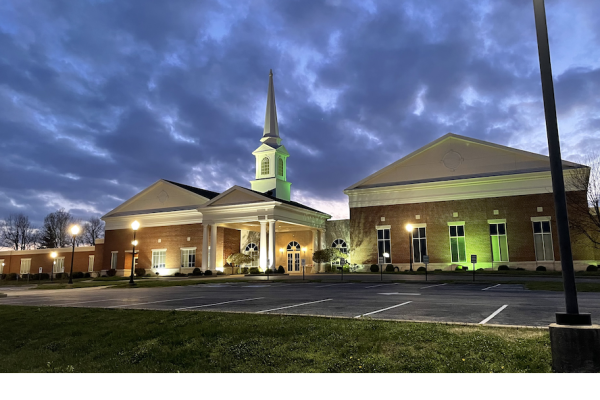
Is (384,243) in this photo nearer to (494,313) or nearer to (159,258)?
(159,258)

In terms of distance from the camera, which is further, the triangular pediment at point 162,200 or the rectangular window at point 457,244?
the triangular pediment at point 162,200

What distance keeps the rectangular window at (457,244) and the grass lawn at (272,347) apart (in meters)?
32.2

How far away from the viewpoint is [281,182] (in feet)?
171

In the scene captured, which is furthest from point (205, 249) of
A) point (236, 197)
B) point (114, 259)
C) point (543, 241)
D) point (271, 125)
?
point (543, 241)

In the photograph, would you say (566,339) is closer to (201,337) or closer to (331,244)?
(201,337)

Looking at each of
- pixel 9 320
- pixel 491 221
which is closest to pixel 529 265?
pixel 491 221

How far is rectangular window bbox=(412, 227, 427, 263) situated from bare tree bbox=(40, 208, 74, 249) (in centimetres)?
7671

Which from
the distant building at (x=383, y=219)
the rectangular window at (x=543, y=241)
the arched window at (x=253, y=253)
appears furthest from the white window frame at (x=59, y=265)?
the rectangular window at (x=543, y=241)

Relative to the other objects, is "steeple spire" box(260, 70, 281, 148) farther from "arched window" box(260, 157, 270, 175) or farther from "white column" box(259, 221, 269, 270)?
"white column" box(259, 221, 269, 270)

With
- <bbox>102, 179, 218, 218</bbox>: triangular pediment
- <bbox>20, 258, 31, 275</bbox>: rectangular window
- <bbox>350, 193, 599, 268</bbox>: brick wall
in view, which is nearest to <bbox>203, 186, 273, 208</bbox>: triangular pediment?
<bbox>102, 179, 218, 218</bbox>: triangular pediment

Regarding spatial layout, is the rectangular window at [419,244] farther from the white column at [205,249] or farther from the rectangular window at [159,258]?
the rectangular window at [159,258]

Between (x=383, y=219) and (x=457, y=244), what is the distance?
7173 millimetres

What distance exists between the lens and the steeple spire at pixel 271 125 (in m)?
52.9

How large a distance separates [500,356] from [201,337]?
16.0 ft
